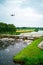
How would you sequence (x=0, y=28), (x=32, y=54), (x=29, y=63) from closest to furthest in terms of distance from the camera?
(x=29, y=63)
(x=32, y=54)
(x=0, y=28)

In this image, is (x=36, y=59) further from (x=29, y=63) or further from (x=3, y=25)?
(x=3, y=25)

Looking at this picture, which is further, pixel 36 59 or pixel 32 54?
pixel 32 54

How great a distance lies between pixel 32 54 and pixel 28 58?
238 cm

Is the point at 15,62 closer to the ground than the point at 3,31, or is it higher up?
higher up

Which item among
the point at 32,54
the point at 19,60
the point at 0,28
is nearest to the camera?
the point at 19,60

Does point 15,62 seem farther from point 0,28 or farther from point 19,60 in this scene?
point 0,28

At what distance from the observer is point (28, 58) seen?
26312mm

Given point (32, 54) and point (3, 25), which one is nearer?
point (32, 54)

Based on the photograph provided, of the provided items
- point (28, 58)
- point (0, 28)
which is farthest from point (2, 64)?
point (0, 28)

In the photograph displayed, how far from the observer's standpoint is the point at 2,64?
26750 mm

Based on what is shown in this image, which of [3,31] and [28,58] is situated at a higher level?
[28,58]

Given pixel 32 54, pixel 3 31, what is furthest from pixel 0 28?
pixel 32 54

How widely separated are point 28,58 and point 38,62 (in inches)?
50.3

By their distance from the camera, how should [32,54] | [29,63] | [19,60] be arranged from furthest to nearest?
1. [32,54]
2. [19,60]
3. [29,63]
